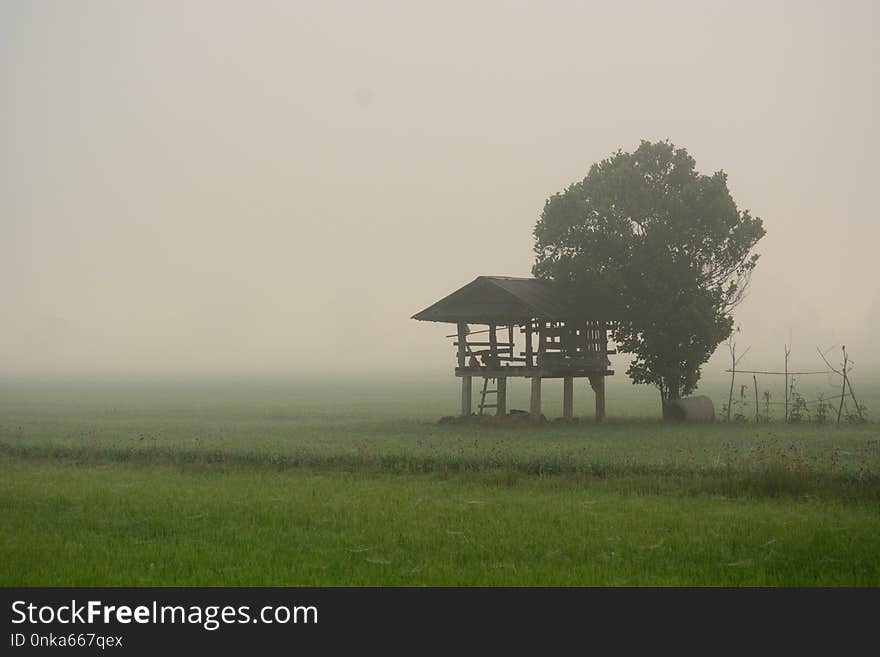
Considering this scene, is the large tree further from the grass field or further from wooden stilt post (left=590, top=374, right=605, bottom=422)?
the grass field

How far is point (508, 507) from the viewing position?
685 inches

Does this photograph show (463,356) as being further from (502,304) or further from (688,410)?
(688,410)

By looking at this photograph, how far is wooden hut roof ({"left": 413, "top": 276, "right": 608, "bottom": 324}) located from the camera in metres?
38.9

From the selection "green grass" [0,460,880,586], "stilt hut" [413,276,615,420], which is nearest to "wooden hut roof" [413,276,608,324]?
"stilt hut" [413,276,615,420]

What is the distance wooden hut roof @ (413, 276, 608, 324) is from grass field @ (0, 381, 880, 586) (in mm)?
8133

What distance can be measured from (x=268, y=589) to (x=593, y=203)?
32420 millimetres

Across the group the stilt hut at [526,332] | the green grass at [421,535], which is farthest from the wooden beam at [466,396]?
the green grass at [421,535]

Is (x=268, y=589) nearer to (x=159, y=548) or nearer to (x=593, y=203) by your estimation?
(x=159, y=548)

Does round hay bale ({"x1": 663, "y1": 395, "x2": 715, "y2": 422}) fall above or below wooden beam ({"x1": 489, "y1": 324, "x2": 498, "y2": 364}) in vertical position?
below

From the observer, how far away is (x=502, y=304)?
40.0 m

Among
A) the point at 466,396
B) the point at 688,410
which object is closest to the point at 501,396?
the point at 466,396

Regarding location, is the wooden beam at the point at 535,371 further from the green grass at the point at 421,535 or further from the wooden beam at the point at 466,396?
the green grass at the point at 421,535

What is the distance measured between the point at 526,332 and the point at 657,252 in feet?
20.8

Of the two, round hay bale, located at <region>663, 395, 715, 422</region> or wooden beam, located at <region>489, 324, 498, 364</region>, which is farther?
wooden beam, located at <region>489, 324, 498, 364</region>
